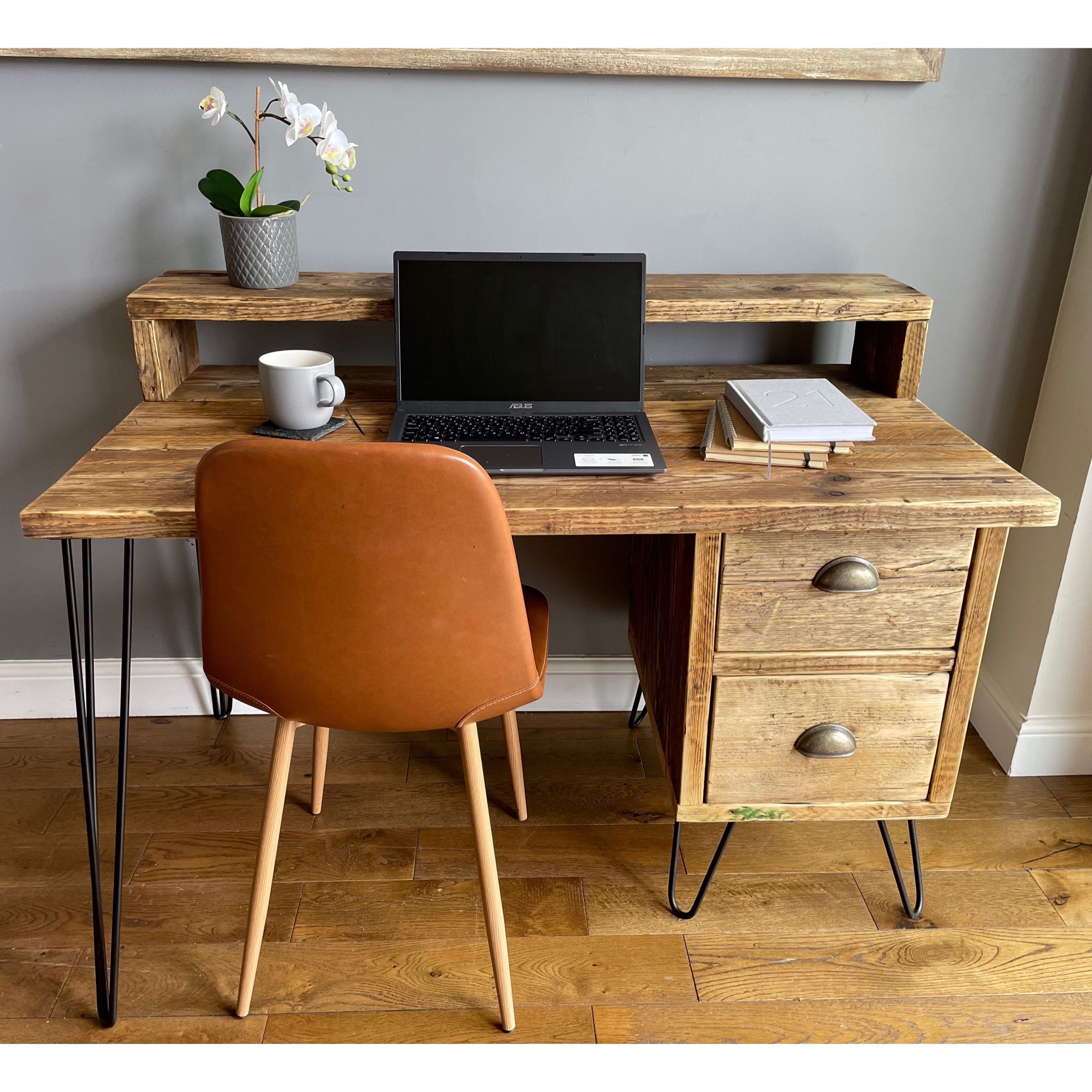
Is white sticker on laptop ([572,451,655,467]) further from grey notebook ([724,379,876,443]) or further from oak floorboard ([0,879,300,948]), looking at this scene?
oak floorboard ([0,879,300,948])

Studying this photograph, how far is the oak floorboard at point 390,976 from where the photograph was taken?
4.45 ft

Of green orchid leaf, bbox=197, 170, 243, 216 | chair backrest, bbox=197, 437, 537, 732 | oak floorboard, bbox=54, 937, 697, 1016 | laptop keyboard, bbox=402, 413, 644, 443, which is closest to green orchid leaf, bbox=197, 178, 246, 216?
green orchid leaf, bbox=197, 170, 243, 216

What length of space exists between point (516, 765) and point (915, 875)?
70 cm

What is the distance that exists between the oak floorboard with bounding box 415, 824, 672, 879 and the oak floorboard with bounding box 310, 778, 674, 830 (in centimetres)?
2

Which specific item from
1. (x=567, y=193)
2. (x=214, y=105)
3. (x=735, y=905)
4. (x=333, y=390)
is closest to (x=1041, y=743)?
(x=735, y=905)

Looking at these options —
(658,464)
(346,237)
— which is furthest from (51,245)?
(658,464)

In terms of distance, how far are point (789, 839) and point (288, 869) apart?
890 millimetres

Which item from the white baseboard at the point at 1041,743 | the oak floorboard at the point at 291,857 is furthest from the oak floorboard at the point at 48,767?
the white baseboard at the point at 1041,743

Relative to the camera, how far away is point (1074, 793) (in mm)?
1798

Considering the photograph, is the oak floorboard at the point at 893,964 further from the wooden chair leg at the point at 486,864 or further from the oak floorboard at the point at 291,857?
the oak floorboard at the point at 291,857

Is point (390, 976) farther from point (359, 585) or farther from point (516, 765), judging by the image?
point (359, 585)

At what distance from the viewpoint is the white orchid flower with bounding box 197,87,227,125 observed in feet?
4.65
